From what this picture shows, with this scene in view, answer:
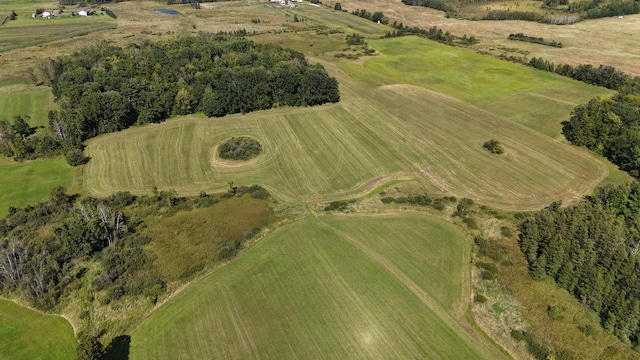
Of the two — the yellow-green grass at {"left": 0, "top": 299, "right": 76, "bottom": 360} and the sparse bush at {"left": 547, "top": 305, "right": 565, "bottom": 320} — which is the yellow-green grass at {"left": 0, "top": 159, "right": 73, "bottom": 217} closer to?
the yellow-green grass at {"left": 0, "top": 299, "right": 76, "bottom": 360}

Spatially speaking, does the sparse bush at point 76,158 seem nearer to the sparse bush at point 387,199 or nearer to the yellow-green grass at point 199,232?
the yellow-green grass at point 199,232

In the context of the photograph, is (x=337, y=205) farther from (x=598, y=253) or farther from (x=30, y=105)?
(x=30, y=105)

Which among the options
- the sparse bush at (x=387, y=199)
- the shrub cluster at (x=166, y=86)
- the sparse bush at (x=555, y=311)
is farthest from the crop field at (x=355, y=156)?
the sparse bush at (x=555, y=311)

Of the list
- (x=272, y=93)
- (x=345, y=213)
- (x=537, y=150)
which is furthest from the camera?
(x=272, y=93)

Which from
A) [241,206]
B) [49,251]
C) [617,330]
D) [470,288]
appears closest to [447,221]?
[470,288]

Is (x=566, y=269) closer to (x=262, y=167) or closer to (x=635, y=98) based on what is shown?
(x=262, y=167)

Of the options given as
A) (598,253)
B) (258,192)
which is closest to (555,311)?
(598,253)
